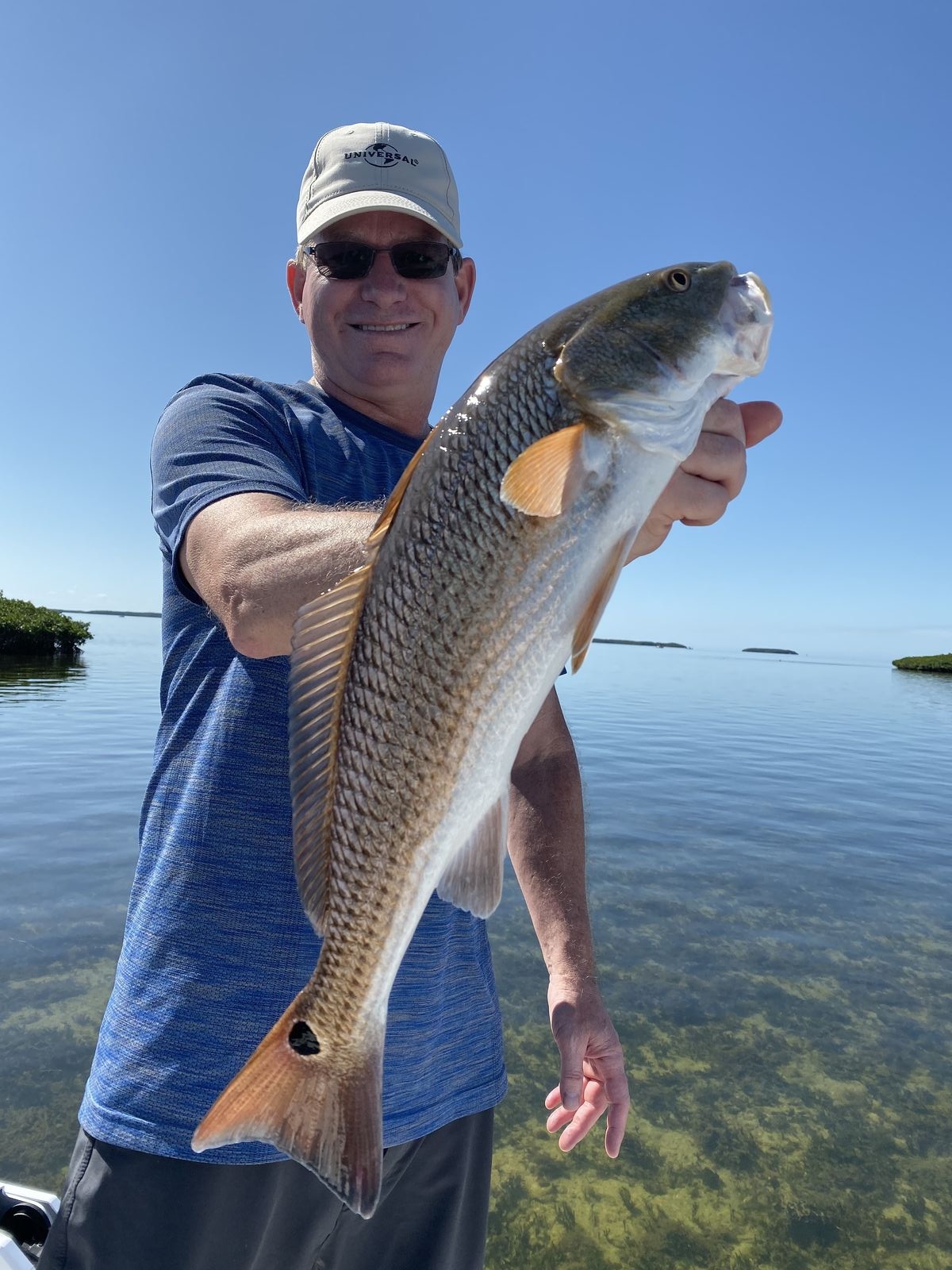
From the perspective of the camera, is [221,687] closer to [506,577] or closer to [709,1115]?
[506,577]

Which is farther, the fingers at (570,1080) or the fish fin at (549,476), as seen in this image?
the fingers at (570,1080)

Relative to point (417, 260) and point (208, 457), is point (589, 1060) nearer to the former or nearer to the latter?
point (208, 457)

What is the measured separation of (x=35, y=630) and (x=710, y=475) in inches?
1605

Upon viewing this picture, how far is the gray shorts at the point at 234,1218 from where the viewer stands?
78.7 inches

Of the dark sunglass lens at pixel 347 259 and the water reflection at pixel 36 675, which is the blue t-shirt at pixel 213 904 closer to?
the dark sunglass lens at pixel 347 259

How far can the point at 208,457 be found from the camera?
207 centimetres

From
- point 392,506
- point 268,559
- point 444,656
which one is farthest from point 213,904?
point 392,506

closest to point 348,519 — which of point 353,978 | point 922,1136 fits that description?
point 353,978

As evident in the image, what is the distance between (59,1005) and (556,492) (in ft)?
21.8

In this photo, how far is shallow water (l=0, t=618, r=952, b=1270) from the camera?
15.3ft

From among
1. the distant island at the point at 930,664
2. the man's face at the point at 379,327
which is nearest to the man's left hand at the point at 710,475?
the man's face at the point at 379,327

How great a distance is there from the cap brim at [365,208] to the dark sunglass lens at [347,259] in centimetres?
8

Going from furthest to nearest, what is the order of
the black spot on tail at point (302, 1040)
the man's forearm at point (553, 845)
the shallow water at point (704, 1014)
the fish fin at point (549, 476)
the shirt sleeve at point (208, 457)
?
the shallow water at point (704, 1014) < the man's forearm at point (553, 845) < the shirt sleeve at point (208, 457) < the black spot on tail at point (302, 1040) < the fish fin at point (549, 476)

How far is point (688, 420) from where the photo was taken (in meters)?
1.63
